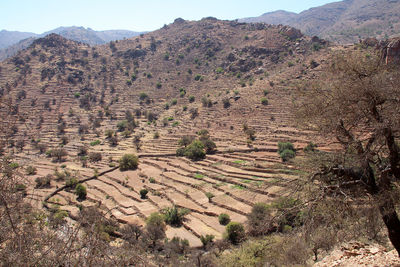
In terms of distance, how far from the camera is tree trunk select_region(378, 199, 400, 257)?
5.70 metres

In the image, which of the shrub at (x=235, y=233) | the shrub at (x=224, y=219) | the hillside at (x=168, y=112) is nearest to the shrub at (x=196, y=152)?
the hillside at (x=168, y=112)

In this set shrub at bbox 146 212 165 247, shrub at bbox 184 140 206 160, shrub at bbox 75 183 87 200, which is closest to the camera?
shrub at bbox 146 212 165 247

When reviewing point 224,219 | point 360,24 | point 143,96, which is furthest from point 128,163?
point 360,24

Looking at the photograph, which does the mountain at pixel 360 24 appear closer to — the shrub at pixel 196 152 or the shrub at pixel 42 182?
the shrub at pixel 196 152

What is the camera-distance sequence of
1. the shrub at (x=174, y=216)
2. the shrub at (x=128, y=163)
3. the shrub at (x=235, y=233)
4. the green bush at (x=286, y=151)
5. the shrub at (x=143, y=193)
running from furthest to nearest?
1. the shrub at (x=128, y=163)
2. the green bush at (x=286, y=151)
3. the shrub at (x=143, y=193)
4. the shrub at (x=174, y=216)
5. the shrub at (x=235, y=233)

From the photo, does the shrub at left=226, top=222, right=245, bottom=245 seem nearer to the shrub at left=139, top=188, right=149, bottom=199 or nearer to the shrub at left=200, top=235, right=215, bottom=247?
the shrub at left=200, top=235, right=215, bottom=247

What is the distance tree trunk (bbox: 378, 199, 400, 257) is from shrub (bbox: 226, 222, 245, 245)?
10322mm

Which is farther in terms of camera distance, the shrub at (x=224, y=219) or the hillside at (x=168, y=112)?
the hillside at (x=168, y=112)

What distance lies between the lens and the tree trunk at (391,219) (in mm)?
5702

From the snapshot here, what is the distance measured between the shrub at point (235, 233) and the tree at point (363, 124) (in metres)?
10.0

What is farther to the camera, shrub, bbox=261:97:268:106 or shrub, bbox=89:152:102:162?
shrub, bbox=261:97:268:106

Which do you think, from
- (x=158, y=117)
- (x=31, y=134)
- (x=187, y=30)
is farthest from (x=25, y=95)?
(x=187, y=30)

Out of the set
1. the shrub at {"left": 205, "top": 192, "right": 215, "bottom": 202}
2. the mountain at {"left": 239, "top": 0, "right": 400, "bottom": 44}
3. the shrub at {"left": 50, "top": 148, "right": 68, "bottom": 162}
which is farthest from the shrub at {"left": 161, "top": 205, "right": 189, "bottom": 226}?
the mountain at {"left": 239, "top": 0, "right": 400, "bottom": 44}

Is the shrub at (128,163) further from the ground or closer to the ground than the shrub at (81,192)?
further from the ground
